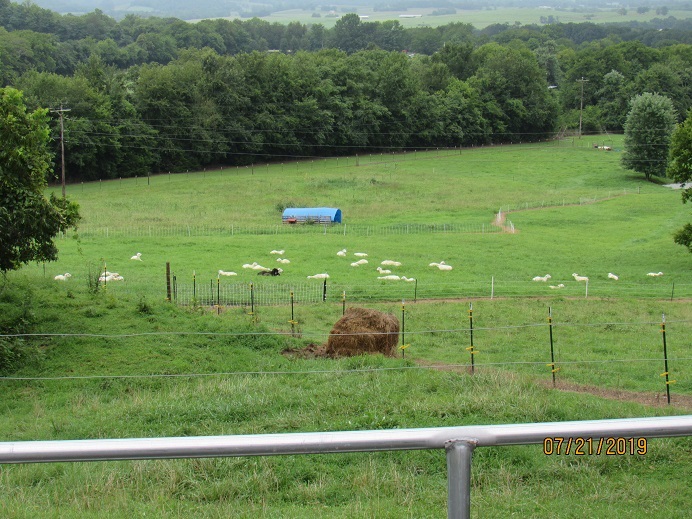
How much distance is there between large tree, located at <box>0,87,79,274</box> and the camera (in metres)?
21.6

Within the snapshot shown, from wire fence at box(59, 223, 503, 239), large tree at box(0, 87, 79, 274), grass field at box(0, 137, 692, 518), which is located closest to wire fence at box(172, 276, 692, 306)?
grass field at box(0, 137, 692, 518)

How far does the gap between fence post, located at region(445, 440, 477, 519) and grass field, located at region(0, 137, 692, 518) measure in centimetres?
111

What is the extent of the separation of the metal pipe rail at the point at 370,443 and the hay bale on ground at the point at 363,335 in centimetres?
1910

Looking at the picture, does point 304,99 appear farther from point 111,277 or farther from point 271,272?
point 111,277

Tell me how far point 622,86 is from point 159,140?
79042 mm

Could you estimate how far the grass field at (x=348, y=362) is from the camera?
548cm

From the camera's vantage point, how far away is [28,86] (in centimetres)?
8931

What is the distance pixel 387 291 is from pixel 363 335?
15.3 m

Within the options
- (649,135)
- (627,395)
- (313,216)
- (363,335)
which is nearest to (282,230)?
(313,216)

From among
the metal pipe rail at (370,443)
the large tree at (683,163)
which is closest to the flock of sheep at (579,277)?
the large tree at (683,163)

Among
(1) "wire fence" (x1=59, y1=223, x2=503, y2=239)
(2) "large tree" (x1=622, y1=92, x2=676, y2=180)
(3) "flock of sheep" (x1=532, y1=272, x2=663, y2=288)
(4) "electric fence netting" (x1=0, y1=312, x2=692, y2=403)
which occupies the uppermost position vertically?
(2) "large tree" (x1=622, y1=92, x2=676, y2=180)

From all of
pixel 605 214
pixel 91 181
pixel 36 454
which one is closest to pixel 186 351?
pixel 36 454

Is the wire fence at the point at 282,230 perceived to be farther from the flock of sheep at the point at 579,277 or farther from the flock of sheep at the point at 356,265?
the flock of sheep at the point at 579,277

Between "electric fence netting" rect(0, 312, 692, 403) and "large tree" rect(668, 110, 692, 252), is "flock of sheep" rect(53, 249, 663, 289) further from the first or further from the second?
"electric fence netting" rect(0, 312, 692, 403)
